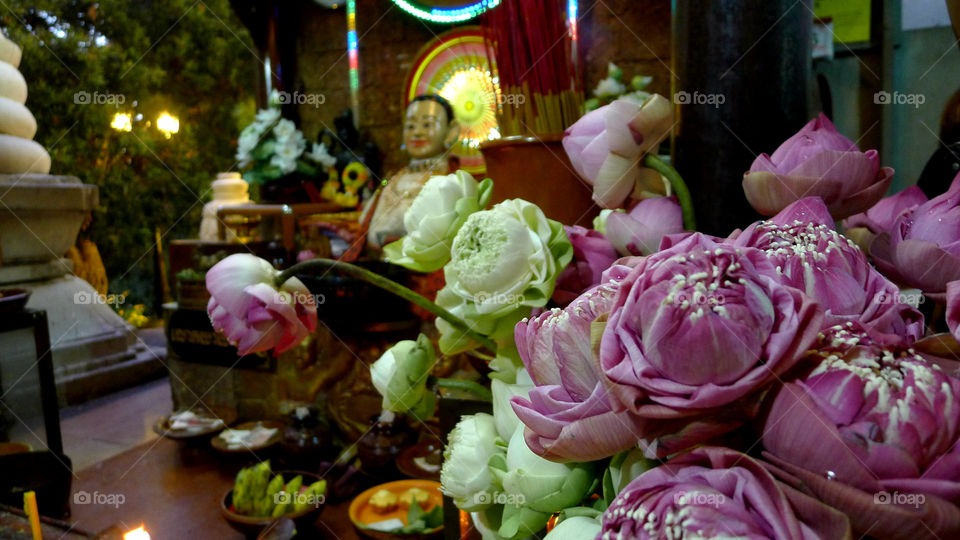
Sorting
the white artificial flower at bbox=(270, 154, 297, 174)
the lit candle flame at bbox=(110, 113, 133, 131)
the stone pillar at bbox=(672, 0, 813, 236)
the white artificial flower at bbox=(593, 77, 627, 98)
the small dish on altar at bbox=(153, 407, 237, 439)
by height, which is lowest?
the small dish on altar at bbox=(153, 407, 237, 439)

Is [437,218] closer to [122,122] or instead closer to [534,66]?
[534,66]

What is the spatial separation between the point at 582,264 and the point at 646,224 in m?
0.08

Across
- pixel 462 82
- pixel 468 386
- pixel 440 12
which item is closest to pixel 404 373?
pixel 468 386

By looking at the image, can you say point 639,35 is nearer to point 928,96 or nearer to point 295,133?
point 928,96

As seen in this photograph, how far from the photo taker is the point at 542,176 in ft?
2.86

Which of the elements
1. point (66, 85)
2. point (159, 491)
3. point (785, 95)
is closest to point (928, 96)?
point (785, 95)

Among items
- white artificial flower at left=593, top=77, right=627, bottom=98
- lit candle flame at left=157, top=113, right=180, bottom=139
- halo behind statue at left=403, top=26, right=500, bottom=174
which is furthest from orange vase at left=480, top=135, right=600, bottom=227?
lit candle flame at left=157, top=113, right=180, bottom=139

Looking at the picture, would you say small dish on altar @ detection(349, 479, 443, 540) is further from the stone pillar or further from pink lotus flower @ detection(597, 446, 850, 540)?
pink lotus flower @ detection(597, 446, 850, 540)

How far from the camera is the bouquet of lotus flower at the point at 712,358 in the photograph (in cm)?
29

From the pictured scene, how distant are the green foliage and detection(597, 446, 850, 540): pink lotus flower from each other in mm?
6702

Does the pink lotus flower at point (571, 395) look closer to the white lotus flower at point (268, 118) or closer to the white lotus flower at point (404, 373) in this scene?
the white lotus flower at point (404, 373)

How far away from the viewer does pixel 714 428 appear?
33cm

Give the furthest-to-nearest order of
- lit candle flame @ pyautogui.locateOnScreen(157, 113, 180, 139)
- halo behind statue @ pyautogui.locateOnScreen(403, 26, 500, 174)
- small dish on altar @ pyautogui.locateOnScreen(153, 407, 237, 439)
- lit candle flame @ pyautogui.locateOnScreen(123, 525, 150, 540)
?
lit candle flame @ pyautogui.locateOnScreen(157, 113, 180, 139)
halo behind statue @ pyautogui.locateOnScreen(403, 26, 500, 174)
small dish on altar @ pyautogui.locateOnScreen(153, 407, 237, 439)
lit candle flame @ pyautogui.locateOnScreen(123, 525, 150, 540)

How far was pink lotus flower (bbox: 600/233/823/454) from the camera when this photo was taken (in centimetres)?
30
